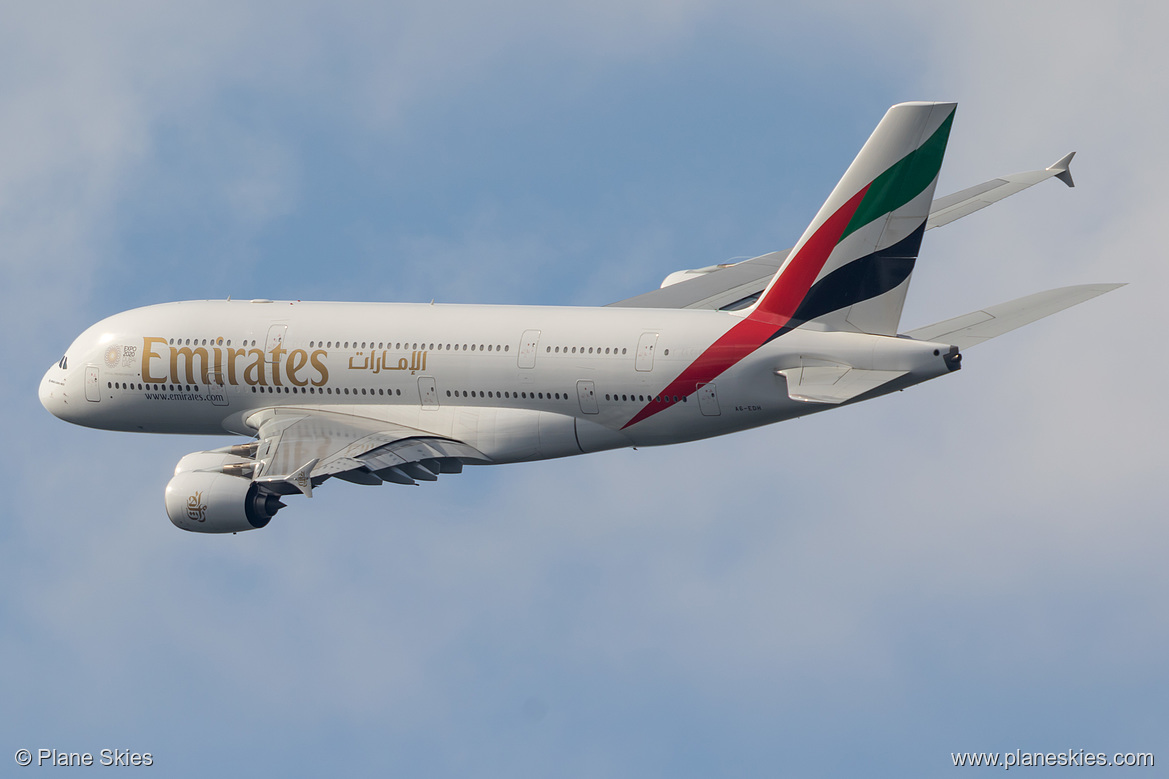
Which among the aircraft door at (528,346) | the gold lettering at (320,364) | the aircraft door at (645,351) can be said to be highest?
the gold lettering at (320,364)

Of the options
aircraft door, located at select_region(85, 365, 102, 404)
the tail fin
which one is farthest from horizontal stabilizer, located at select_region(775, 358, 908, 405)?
aircraft door, located at select_region(85, 365, 102, 404)

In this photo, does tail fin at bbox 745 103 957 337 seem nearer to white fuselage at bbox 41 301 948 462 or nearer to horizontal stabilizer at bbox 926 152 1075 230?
white fuselage at bbox 41 301 948 462

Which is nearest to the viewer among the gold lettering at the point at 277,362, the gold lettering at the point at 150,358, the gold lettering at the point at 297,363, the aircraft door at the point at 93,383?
the gold lettering at the point at 297,363

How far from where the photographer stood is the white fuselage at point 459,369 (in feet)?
157

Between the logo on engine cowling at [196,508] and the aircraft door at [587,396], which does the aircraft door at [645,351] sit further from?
the logo on engine cowling at [196,508]

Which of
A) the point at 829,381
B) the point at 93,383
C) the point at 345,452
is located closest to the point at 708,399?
the point at 829,381

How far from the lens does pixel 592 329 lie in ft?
162

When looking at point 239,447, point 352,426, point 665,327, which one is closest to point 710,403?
point 665,327

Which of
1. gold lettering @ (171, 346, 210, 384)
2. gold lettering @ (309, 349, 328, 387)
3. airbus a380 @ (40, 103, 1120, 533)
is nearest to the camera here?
airbus a380 @ (40, 103, 1120, 533)

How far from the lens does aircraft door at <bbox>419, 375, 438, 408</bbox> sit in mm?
50469

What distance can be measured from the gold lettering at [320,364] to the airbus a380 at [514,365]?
0.06m

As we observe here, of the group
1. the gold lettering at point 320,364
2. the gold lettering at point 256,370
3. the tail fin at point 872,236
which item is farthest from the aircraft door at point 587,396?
the gold lettering at point 256,370

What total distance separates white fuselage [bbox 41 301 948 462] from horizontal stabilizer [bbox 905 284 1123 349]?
81cm

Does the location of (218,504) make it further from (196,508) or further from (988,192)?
(988,192)
